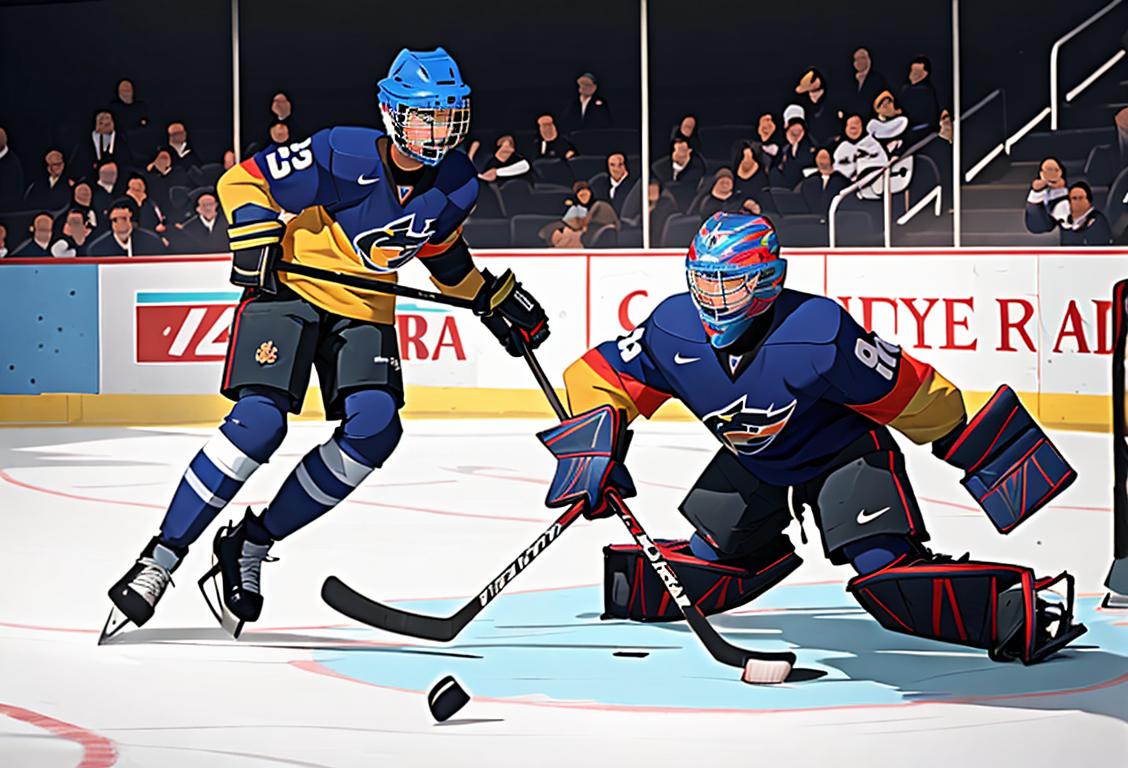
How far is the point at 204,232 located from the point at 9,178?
1.21m

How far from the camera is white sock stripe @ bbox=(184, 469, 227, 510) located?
3.44 meters

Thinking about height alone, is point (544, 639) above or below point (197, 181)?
below

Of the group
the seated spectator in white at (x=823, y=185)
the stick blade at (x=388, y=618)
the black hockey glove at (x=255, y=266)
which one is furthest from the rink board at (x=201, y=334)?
the stick blade at (x=388, y=618)

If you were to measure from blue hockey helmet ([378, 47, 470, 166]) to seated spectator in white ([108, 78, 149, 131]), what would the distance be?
6941 mm

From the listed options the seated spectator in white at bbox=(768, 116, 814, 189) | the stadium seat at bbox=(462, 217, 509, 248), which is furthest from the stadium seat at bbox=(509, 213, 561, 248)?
the seated spectator in white at bbox=(768, 116, 814, 189)

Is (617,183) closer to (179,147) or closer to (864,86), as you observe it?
(864,86)

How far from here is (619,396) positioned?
127 inches

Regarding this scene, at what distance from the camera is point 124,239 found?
9.27 metres

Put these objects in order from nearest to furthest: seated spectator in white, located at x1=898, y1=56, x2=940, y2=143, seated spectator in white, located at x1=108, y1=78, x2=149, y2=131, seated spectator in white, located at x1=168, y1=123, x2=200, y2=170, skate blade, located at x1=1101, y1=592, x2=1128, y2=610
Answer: skate blade, located at x1=1101, y1=592, x2=1128, y2=610, seated spectator in white, located at x1=898, y1=56, x2=940, y2=143, seated spectator in white, located at x1=168, y1=123, x2=200, y2=170, seated spectator in white, located at x1=108, y1=78, x2=149, y2=131

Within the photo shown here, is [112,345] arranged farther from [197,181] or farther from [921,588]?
[921,588]

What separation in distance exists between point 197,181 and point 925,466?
520 cm

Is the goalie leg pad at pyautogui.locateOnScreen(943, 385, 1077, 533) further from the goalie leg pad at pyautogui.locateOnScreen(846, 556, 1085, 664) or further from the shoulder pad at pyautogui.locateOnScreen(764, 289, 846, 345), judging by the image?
the shoulder pad at pyautogui.locateOnScreen(764, 289, 846, 345)

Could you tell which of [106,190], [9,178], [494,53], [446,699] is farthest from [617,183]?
[446,699]

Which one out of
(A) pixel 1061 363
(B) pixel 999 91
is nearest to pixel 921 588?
(A) pixel 1061 363
